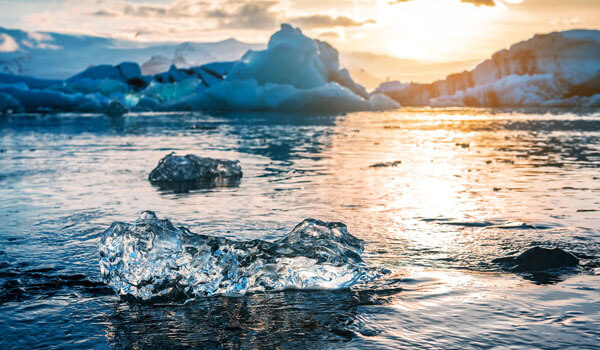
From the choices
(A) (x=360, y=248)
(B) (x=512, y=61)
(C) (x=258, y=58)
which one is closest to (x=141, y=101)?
(C) (x=258, y=58)

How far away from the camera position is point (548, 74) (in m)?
62.2

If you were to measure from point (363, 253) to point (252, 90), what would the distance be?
40270 millimetres

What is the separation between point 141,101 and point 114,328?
2157 inches

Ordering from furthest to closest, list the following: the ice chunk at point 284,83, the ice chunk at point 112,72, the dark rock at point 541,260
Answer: the ice chunk at point 112,72
the ice chunk at point 284,83
the dark rock at point 541,260

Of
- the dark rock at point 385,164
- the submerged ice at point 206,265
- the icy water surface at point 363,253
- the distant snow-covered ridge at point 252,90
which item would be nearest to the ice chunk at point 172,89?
the distant snow-covered ridge at point 252,90

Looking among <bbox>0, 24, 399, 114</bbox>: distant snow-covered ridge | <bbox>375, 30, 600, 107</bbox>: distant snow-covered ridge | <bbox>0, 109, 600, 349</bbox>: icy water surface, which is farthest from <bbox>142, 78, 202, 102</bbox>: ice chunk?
<bbox>0, 109, 600, 349</bbox>: icy water surface

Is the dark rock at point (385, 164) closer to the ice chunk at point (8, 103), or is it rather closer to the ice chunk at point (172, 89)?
the ice chunk at point (8, 103)

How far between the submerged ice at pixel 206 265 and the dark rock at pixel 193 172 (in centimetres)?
476

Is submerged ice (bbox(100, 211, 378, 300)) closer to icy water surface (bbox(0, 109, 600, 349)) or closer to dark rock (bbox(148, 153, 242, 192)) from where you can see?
icy water surface (bbox(0, 109, 600, 349))

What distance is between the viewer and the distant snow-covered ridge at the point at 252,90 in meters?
43.2

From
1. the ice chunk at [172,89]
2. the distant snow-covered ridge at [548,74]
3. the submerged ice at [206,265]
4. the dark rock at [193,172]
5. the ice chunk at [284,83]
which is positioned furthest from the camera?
the distant snow-covered ridge at [548,74]

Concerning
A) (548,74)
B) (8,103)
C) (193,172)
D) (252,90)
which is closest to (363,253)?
(193,172)

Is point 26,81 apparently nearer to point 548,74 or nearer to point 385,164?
point 548,74

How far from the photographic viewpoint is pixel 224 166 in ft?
30.6
